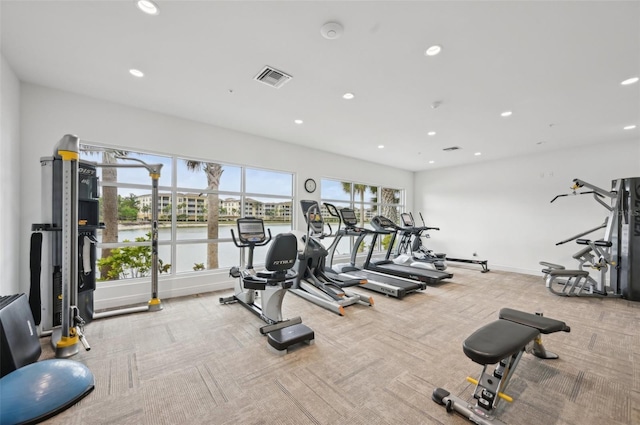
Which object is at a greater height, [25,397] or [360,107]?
[360,107]

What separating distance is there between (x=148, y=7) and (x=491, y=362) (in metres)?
3.68

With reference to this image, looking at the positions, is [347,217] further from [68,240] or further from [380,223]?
[68,240]

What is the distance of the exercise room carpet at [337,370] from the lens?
1.86 m

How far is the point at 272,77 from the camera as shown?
3195 mm

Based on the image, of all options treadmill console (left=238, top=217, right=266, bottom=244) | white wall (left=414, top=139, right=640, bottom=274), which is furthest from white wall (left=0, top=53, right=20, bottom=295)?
white wall (left=414, top=139, right=640, bottom=274)

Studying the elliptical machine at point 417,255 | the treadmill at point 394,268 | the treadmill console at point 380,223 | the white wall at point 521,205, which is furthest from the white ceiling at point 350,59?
the elliptical machine at point 417,255

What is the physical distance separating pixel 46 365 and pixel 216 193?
3422 millimetres

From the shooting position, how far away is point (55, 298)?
111 inches

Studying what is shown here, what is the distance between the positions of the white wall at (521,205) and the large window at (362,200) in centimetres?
126

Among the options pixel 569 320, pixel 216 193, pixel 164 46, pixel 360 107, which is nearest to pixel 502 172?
pixel 569 320

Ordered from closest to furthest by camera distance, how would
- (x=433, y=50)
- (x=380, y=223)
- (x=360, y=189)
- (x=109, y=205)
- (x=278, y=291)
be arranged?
(x=433, y=50) < (x=278, y=291) < (x=109, y=205) < (x=380, y=223) < (x=360, y=189)

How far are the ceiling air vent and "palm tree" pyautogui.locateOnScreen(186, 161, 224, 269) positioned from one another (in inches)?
96.3

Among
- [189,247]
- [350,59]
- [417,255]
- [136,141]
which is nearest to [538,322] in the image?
[350,59]

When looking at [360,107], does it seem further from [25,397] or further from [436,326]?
[25,397]
